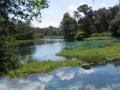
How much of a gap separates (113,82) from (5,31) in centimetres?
1284

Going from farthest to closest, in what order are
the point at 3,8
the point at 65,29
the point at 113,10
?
the point at 65,29
the point at 113,10
the point at 3,8

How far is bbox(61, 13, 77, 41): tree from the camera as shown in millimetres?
119062

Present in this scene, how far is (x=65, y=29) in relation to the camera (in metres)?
124

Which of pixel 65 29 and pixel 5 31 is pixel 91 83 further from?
pixel 65 29

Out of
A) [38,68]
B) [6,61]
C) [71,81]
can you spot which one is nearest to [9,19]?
[6,61]

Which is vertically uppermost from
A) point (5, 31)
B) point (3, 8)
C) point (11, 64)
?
point (3, 8)

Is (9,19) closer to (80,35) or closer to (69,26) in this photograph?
(80,35)

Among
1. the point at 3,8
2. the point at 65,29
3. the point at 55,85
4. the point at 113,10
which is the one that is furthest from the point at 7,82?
the point at 65,29

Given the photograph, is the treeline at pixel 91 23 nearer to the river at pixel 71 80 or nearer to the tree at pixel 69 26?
the tree at pixel 69 26

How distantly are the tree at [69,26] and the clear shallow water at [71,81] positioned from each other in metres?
91.2

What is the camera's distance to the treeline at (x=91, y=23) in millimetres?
94338

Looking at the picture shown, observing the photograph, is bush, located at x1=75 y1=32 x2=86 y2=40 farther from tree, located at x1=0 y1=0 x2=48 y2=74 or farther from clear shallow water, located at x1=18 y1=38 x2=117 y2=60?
tree, located at x1=0 y1=0 x2=48 y2=74

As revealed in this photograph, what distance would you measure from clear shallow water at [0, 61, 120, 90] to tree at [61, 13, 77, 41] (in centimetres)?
9116

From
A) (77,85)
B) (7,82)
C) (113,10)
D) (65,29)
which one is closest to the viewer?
(77,85)
